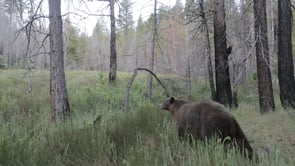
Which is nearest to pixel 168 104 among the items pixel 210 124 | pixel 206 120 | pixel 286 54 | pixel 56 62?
pixel 206 120

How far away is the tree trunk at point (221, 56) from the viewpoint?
1367cm

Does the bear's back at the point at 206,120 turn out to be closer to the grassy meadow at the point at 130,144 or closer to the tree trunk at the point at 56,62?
the grassy meadow at the point at 130,144

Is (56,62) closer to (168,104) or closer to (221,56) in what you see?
(168,104)

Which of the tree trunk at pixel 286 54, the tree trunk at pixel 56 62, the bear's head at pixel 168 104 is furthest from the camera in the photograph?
the tree trunk at pixel 286 54

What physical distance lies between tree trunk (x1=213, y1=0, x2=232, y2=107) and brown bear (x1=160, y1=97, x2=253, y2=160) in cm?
655

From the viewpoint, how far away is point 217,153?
4.43 metres

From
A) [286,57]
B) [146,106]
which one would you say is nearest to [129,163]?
[146,106]

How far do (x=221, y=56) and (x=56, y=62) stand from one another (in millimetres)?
6802

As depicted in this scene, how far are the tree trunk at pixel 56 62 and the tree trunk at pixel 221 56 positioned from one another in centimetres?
640

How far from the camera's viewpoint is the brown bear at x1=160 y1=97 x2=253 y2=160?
5392 millimetres

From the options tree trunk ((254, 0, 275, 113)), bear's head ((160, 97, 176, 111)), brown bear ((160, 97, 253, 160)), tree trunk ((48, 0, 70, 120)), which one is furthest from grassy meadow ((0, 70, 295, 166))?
tree trunk ((254, 0, 275, 113))

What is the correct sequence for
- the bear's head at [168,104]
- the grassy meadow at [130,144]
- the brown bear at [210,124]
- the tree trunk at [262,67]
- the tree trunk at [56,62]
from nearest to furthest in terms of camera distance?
the grassy meadow at [130,144] → the brown bear at [210,124] → the bear's head at [168,104] → the tree trunk at [56,62] → the tree trunk at [262,67]

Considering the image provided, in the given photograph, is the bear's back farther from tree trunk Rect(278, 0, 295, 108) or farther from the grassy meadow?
tree trunk Rect(278, 0, 295, 108)

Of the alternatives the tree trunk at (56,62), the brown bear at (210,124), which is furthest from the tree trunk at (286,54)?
the tree trunk at (56,62)
